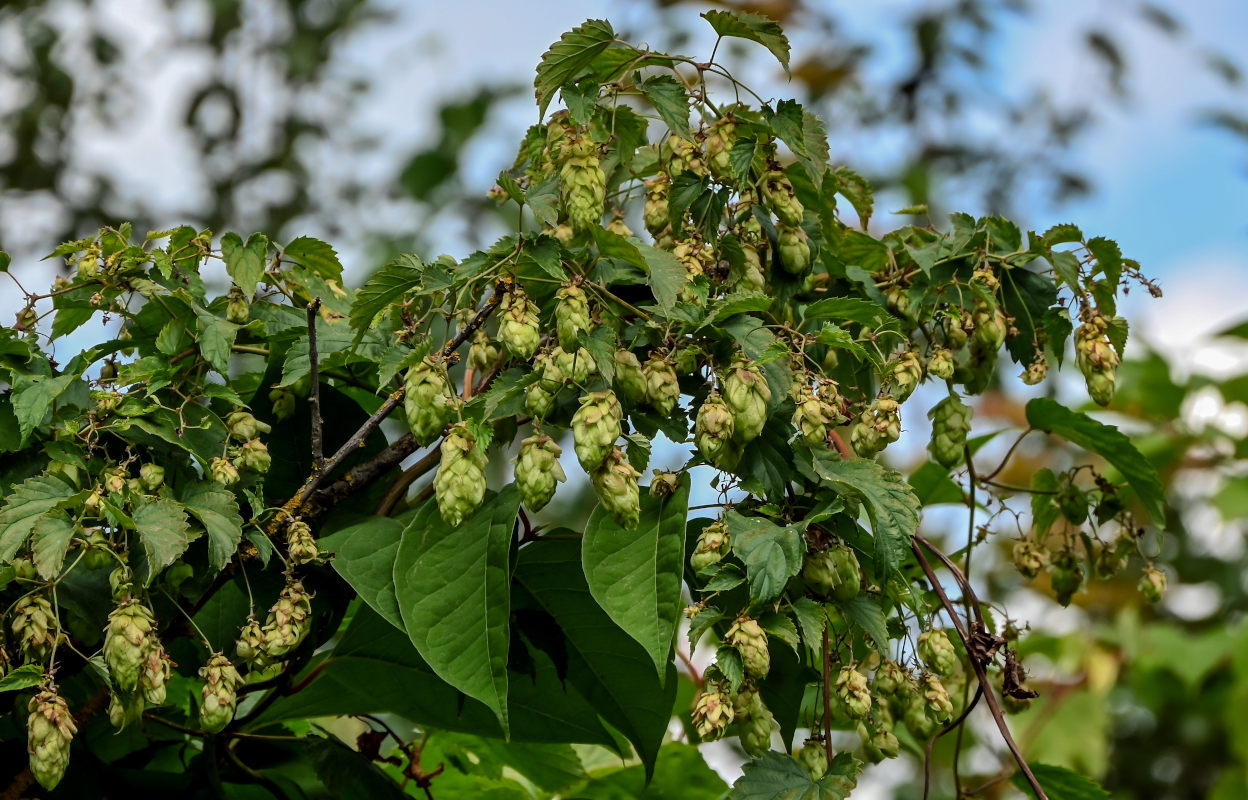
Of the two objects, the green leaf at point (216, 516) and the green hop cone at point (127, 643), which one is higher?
the green leaf at point (216, 516)

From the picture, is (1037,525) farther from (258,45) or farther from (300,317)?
(258,45)

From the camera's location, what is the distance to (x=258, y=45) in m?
5.63

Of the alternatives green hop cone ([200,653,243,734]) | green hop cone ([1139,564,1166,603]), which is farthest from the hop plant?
green hop cone ([1139,564,1166,603])

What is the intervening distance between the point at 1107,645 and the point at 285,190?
3.76m

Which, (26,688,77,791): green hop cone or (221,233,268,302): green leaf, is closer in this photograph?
(26,688,77,791): green hop cone

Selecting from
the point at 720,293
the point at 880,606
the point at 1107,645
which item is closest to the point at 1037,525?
the point at 880,606

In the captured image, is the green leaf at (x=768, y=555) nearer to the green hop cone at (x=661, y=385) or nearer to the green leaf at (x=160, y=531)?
the green hop cone at (x=661, y=385)

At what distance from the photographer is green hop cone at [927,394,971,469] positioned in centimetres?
115

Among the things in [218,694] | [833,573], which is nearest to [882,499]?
[833,573]

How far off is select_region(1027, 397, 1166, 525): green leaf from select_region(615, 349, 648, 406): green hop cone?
467 mm

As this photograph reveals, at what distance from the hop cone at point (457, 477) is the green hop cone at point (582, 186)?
7.1 inches

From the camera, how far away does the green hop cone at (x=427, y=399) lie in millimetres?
938

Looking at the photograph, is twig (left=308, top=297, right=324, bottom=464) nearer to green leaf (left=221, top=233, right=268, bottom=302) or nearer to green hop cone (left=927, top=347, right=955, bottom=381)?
green leaf (left=221, top=233, right=268, bottom=302)

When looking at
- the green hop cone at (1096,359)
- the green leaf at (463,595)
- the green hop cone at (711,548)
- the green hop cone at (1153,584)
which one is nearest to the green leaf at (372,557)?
the green leaf at (463,595)
